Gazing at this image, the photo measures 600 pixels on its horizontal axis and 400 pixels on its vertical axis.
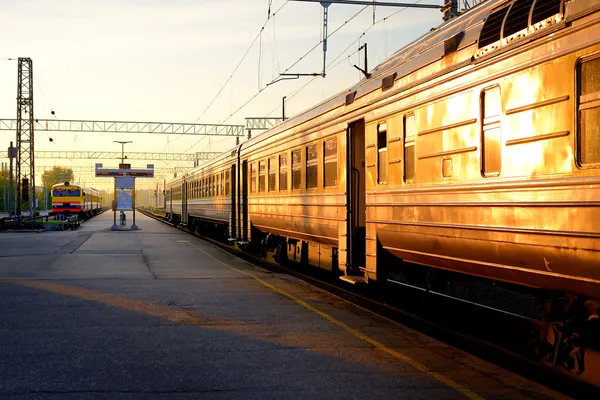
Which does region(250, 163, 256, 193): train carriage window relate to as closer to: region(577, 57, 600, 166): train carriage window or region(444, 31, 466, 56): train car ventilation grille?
region(444, 31, 466, 56): train car ventilation grille

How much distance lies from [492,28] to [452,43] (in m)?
0.84

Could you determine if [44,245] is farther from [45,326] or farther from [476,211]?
[476,211]

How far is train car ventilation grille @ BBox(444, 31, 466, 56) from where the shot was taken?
7.51 metres

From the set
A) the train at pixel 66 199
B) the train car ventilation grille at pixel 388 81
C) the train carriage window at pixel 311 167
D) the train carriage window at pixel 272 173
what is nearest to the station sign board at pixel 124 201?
the train at pixel 66 199

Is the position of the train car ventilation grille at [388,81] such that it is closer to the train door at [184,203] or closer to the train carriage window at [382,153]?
the train carriage window at [382,153]

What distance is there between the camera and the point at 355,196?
1110 cm

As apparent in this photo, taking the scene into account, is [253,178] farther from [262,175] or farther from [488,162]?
[488,162]

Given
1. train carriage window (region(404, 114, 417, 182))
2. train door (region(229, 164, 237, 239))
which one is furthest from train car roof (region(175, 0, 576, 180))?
train door (region(229, 164, 237, 239))

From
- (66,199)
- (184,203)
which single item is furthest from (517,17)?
(66,199)

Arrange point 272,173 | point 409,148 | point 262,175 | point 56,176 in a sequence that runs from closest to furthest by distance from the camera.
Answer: point 409,148, point 272,173, point 262,175, point 56,176

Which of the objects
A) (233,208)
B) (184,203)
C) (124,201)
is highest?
(124,201)

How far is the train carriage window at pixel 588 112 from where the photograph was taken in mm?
5262

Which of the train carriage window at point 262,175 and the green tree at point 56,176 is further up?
the green tree at point 56,176

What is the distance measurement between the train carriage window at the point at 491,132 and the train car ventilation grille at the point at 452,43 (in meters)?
0.85
